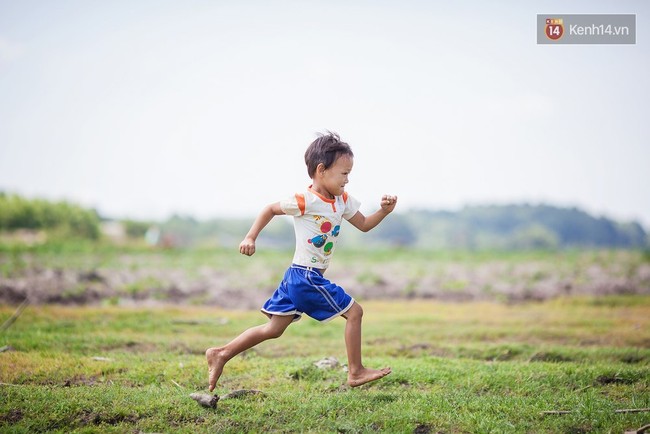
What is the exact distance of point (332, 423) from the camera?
4652 mm

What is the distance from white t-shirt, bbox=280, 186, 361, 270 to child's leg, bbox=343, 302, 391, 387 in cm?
46

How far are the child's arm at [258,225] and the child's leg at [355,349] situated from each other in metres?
0.96

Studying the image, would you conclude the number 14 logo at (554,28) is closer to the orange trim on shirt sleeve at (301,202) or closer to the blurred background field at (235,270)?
the blurred background field at (235,270)

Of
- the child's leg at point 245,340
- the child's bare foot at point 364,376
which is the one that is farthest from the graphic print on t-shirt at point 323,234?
the child's bare foot at point 364,376

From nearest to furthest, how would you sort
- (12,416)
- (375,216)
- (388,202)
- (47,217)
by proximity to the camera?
(12,416) → (388,202) → (375,216) → (47,217)

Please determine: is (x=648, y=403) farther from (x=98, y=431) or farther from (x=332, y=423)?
(x=98, y=431)

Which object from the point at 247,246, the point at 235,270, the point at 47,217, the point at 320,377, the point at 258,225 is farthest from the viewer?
the point at 47,217

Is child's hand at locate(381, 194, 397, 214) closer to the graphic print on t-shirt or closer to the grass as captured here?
the graphic print on t-shirt

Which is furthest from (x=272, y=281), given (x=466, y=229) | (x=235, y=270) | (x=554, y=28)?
(x=466, y=229)

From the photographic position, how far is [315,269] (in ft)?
17.1

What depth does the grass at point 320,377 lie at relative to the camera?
15.4 ft

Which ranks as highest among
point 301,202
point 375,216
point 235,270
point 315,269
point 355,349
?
point 301,202

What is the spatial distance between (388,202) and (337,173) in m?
0.52

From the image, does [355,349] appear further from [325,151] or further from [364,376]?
[325,151]
